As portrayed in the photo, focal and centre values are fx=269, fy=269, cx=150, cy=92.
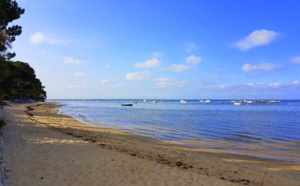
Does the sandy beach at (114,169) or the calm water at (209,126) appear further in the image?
the calm water at (209,126)

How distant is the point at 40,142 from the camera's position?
1377 centimetres

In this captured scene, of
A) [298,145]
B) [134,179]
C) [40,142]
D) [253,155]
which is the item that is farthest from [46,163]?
[298,145]

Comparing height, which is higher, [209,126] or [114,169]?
[114,169]

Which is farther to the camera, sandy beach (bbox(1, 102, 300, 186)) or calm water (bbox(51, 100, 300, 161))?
calm water (bbox(51, 100, 300, 161))

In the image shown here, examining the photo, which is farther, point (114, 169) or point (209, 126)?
point (209, 126)

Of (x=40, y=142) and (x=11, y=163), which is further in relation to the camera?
(x=40, y=142)

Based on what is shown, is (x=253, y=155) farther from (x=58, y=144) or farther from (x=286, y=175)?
(x=58, y=144)

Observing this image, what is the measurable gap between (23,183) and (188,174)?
5.28 meters

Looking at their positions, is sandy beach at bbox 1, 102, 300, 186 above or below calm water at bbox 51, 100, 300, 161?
above

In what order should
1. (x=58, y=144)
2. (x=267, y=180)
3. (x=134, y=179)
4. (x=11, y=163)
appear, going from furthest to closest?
(x=58, y=144), (x=267, y=180), (x=11, y=163), (x=134, y=179)

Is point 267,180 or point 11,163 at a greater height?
point 11,163

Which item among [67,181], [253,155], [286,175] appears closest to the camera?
[67,181]

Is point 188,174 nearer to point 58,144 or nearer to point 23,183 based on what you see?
point 23,183

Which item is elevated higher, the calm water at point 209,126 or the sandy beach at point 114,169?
the sandy beach at point 114,169
